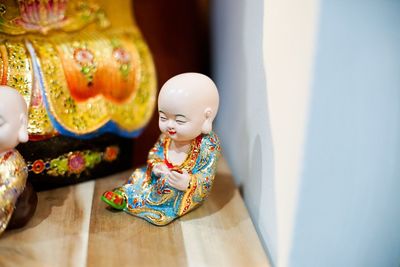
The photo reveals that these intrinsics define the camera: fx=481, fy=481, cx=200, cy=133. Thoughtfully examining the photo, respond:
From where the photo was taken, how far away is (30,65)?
989 millimetres

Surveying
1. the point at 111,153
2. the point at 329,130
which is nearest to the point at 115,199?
the point at 111,153

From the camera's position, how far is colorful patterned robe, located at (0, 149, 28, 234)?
0.84 metres

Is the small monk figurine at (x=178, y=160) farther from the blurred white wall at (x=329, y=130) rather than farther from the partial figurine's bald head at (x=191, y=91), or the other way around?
the blurred white wall at (x=329, y=130)

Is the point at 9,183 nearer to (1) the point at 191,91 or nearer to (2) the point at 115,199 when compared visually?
(2) the point at 115,199

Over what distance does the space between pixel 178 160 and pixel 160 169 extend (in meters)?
0.04

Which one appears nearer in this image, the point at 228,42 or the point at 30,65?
the point at 30,65

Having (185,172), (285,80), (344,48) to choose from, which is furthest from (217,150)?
(344,48)

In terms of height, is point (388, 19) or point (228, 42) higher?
point (388, 19)

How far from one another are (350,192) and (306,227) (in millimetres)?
90

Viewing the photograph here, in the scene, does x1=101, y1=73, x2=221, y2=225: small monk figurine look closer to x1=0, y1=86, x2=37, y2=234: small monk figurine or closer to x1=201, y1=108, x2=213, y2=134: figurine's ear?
x1=201, y1=108, x2=213, y2=134: figurine's ear

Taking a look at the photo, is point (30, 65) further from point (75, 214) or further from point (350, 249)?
point (350, 249)

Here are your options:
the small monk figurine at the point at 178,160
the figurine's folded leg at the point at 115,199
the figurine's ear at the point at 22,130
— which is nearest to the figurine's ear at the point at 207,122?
the small monk figurine at the point at 178,160

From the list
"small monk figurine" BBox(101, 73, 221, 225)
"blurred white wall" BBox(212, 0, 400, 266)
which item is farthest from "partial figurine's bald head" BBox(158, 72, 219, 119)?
"blurred white wall" BBox(212, 0, 400, 266)

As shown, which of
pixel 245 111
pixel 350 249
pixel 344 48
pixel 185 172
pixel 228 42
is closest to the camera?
pixel 344 48
